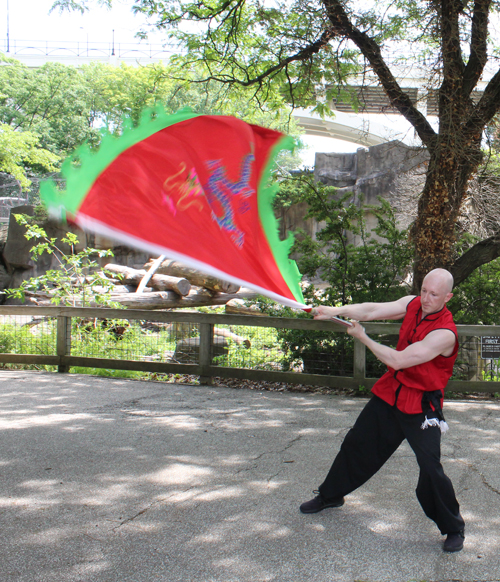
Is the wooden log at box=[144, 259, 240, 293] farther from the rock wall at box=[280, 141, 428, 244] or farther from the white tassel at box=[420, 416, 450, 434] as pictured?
the white tassel at box=[420, 416, 450, 434]

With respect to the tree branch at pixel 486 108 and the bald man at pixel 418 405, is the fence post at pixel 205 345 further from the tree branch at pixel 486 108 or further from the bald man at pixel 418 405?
the tree branch at pixel 486 108

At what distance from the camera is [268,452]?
16.3 ft

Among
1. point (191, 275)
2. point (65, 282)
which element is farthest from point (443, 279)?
point (191, 275)

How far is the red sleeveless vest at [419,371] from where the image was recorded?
3232 mm

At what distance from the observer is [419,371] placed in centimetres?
324

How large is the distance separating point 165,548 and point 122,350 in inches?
242

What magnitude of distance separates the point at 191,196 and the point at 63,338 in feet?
20.1

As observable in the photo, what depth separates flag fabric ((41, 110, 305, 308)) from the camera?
3012mm

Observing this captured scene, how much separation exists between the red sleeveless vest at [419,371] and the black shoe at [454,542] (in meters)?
0.79

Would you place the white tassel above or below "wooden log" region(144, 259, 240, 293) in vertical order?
below

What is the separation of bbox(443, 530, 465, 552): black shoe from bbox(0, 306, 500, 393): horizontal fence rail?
3.84 m

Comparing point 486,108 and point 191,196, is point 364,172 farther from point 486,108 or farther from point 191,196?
point 191,196

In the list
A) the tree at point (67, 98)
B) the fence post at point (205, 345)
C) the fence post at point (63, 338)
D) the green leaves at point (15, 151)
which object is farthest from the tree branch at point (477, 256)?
the tree at point (67, 98)

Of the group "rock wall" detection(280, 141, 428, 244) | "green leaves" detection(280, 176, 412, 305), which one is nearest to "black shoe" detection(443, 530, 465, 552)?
"green leaves" detection(280, 176, 412, 305)
